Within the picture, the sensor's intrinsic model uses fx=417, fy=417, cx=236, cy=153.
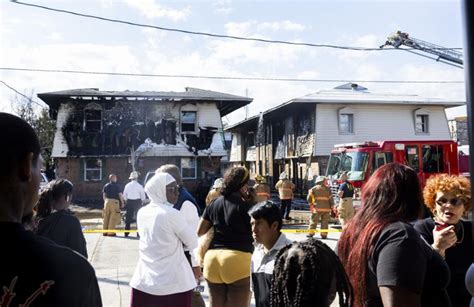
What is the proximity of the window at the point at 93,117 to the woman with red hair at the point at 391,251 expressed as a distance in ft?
82.6

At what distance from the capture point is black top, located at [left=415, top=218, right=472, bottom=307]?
269 cm

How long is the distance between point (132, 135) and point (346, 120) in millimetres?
13229

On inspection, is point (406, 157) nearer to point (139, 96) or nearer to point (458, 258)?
point (458, 258)

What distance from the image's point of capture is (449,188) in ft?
10.2

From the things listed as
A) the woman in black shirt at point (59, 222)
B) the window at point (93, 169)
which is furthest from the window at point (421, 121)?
the woman in black shirt at point (59, 222)

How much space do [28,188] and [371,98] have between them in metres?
26.8

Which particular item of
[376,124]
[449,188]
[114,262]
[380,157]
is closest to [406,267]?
[449,188]

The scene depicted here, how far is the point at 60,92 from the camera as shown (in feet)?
81.8

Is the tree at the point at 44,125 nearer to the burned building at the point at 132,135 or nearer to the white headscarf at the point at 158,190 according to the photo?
the burned building at the point at 132,135

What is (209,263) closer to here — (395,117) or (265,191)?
(265,191)

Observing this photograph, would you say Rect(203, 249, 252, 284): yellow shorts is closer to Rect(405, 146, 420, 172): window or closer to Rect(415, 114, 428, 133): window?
Rect(405, 146, 420, 172): window

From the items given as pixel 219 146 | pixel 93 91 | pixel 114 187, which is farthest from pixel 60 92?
pixel 114 187

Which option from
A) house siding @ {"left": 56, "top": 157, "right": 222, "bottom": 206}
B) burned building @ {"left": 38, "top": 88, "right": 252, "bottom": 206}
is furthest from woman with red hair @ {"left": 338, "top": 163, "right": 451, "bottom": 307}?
burned building @ {"left": 38, "top": 88, "right": 252, "bottom": 206}

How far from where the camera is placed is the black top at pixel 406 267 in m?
1.92
